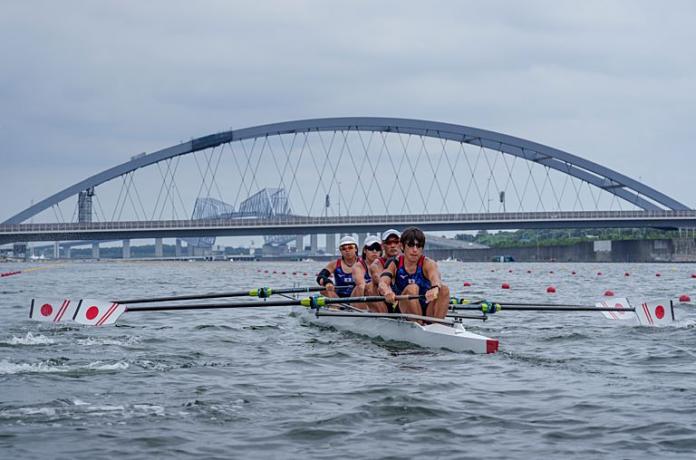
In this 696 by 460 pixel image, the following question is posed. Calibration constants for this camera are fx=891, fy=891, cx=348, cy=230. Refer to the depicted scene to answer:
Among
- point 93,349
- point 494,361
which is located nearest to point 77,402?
point 93,349

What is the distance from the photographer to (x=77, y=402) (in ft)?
27.6

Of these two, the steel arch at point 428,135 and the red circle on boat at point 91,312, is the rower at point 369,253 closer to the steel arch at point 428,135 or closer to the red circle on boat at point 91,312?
the red circle on boat at point 91,312

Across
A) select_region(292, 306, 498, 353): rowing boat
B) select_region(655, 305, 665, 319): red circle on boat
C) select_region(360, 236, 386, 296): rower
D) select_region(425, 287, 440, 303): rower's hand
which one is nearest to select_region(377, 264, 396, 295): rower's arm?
select_region(292, 306, 498, 353): rowing boat

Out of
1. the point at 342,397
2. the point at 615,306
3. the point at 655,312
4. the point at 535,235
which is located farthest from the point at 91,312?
the point at 535,235

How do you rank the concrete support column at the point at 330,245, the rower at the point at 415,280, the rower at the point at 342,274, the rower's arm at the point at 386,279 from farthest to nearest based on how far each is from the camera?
1. the concrete support column at the point at 330,245
2. the rower at the point at 342,274
3. the rower's arm at the point at 386,279
4. the rower at the point at 415,280

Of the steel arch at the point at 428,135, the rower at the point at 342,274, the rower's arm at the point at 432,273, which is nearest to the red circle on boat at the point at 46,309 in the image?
the rower at the point at 342,274

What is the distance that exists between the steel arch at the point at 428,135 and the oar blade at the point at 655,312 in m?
83.0

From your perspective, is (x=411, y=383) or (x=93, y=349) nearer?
(x=411, y=383)

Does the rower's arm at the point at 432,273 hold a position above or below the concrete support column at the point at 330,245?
below

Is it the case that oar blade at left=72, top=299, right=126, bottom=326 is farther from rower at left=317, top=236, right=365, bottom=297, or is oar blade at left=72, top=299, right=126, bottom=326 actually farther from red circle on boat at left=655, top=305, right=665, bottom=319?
red circle on boat at left=655, top=305, right=665, bottom=319

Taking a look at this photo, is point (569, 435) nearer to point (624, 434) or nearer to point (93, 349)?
point (624, 434)

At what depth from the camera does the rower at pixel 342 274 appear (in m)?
16.7

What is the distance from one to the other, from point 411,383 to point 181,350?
4.34m

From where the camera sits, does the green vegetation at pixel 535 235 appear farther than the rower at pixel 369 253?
Yes
